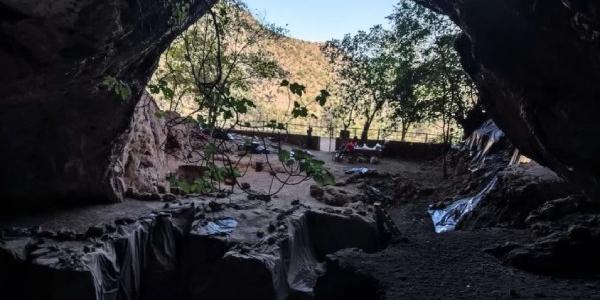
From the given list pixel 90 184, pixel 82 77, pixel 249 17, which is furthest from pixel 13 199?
pixel 249 17

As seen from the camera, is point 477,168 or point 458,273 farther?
point 477,168

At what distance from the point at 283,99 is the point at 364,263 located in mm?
20176

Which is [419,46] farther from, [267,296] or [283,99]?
→ [283,99]

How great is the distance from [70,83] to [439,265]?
4429 mm

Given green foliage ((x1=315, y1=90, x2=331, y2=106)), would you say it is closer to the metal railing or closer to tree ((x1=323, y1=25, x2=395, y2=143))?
tree ((x1=323, y1=25, x2=395, y2=143))

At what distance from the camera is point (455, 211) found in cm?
719

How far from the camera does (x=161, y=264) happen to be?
567 centimetres

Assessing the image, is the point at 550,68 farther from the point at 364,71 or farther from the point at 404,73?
the point at 364,71

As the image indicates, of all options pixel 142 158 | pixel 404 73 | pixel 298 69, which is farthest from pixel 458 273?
pixel 298 69

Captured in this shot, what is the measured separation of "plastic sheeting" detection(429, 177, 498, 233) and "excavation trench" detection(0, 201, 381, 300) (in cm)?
121

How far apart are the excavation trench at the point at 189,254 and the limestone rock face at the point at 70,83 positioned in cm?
135

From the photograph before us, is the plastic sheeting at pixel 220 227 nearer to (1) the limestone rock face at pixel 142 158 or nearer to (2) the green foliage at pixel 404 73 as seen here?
(1) the limestone rock face at pixel 142 158

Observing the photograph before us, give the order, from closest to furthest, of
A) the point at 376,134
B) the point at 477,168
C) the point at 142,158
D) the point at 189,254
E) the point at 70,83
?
the point at 70,83 < the point at 189,254 < the point at 142,158 < the point at 477,168 < the point at 376,134

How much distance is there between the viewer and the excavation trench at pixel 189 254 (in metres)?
4.62
